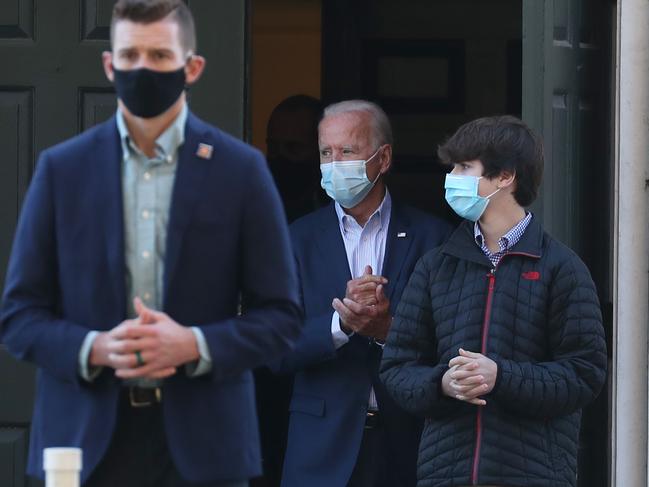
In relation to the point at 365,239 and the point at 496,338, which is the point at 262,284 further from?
the point at 365,239

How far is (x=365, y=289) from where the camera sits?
18.3ft

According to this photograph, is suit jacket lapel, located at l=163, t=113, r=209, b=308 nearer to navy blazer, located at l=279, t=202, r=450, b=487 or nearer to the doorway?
navy blazer, located at l=279, t=202, r=450, b=487

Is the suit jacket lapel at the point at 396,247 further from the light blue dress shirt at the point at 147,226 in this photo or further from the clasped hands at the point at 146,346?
the clasped hands at the point at 146,346

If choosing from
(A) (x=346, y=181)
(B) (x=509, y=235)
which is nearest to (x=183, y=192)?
(B) (x=509, y=235)

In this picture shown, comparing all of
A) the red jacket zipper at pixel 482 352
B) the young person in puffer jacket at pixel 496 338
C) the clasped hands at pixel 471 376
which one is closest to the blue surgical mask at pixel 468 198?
the young person in puffer jacket at pixel 496 338

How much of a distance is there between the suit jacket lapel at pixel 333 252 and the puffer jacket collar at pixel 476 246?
714 mm

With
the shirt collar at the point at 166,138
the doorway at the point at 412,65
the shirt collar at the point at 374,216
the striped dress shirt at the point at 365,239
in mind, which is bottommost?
the striped dress shirt at the point at 365,239

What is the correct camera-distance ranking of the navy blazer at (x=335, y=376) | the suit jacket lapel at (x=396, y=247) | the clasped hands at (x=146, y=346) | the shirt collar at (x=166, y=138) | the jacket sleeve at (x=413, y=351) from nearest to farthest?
the clasped hands at (x=146, y=346) < the shirt collar at (x=166, y=138) < the jacket sleeve at (x=413, y=351) < the navy blazer at (x=335, y=376) < the suit jacket lapel at (x=396, y=247)

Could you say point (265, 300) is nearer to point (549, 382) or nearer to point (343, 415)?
point (549, 382)

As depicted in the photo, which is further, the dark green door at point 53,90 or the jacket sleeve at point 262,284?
the dark green door at point 53,90

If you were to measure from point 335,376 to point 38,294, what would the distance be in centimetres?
204

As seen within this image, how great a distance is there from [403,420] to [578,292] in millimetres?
964

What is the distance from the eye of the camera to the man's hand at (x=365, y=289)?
556 centimetres

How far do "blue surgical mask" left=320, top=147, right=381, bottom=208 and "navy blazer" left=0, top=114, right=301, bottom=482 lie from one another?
6.14ft
